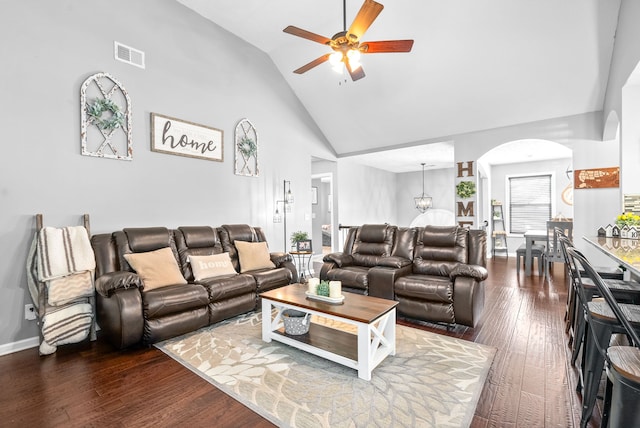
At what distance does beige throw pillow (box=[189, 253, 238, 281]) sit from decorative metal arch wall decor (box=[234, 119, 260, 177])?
1.71m

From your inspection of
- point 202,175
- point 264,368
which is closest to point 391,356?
point 264,368

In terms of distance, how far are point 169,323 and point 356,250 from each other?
99.7 inches

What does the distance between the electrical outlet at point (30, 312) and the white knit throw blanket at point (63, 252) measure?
47 centimetres

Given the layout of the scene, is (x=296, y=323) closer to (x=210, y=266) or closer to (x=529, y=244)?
(x=210, y=266)

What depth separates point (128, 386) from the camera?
→ 7.41 feet

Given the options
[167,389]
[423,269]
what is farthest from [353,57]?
[167,389]

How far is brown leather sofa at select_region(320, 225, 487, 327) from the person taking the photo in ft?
10.4

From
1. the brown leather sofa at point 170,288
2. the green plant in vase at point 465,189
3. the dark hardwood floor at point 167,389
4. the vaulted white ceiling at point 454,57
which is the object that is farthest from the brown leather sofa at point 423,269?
the vaulted white ceiling at point 454,57

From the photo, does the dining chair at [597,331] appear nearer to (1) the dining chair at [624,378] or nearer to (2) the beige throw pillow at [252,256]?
(1) the dining chair at [624,378]

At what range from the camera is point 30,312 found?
3012mm

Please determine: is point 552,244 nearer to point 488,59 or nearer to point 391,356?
point 488,59

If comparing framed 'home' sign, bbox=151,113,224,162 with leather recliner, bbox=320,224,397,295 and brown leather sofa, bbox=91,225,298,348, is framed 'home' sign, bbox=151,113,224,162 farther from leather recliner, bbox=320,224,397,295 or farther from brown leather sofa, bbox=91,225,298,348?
leather recliner, bbox=320,224,397,295

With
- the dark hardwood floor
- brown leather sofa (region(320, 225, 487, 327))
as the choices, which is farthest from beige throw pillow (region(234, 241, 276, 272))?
the dark hardwood floor

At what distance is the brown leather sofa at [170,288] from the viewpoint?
2.78 metres
